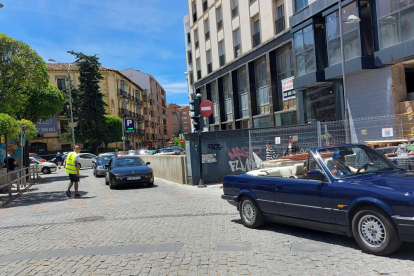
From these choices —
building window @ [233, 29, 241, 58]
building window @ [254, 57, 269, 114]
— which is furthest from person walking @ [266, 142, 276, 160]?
building window @ [233, 29, 241, 58]

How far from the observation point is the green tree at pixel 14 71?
46.5 ft

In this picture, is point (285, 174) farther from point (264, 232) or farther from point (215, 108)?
point (215, 108)

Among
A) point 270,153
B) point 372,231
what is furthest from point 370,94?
point 372,231

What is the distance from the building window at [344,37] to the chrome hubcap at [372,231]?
13672mm

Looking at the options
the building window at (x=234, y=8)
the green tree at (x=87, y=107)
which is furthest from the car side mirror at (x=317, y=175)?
the green tree at (x=87, y=107)

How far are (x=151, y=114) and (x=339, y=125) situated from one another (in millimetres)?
81234

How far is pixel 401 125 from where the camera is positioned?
11.2 metres

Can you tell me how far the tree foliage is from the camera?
2233cm

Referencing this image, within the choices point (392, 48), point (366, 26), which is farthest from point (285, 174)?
point (366, 26)

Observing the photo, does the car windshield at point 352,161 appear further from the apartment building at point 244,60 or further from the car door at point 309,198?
the apartment building at point 244,60

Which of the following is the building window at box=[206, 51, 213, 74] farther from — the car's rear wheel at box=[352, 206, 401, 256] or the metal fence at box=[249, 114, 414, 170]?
the car's rear wheel at box=[352, 206, 401, 256]

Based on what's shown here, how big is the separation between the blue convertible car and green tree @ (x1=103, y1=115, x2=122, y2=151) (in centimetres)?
5161

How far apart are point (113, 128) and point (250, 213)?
174ft

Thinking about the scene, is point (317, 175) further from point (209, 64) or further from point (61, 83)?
point (61, 83)
